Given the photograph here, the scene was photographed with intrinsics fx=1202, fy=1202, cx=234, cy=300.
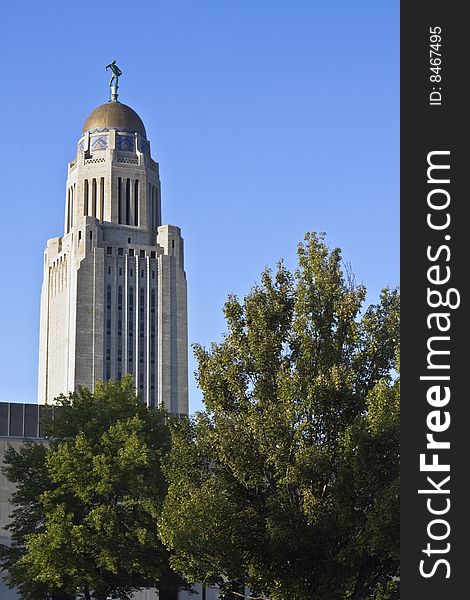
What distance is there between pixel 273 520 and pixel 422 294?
17.4 meters

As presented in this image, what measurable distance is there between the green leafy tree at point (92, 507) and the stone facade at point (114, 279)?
312 ft

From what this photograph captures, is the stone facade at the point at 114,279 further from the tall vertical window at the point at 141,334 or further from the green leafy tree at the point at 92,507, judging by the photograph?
the green leafy tree at the point at 92,507

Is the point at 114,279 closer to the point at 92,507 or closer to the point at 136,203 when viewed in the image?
the point at 136,203

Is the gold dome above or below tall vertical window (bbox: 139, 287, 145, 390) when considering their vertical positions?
above

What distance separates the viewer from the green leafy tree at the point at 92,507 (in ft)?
166

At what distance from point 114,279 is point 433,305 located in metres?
140

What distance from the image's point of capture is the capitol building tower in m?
154

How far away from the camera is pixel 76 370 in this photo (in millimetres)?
151375

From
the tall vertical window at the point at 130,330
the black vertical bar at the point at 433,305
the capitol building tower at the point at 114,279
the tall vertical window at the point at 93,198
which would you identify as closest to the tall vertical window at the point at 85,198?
the capitol building tower at the point at 114,279

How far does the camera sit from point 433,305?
18.3 m

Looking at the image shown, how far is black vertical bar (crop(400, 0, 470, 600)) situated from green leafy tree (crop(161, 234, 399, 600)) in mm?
14355

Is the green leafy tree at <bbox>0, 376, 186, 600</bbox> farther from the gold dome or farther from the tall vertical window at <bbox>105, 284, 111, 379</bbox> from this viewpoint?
the gold dome

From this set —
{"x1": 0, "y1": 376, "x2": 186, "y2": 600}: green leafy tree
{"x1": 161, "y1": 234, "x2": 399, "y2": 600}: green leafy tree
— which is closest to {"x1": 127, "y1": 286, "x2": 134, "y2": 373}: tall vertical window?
{"x1": 0, "y1": 376, "x2": 186, "y2": 600}: green leafy tree

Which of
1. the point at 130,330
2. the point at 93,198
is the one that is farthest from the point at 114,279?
the point at 93,198
